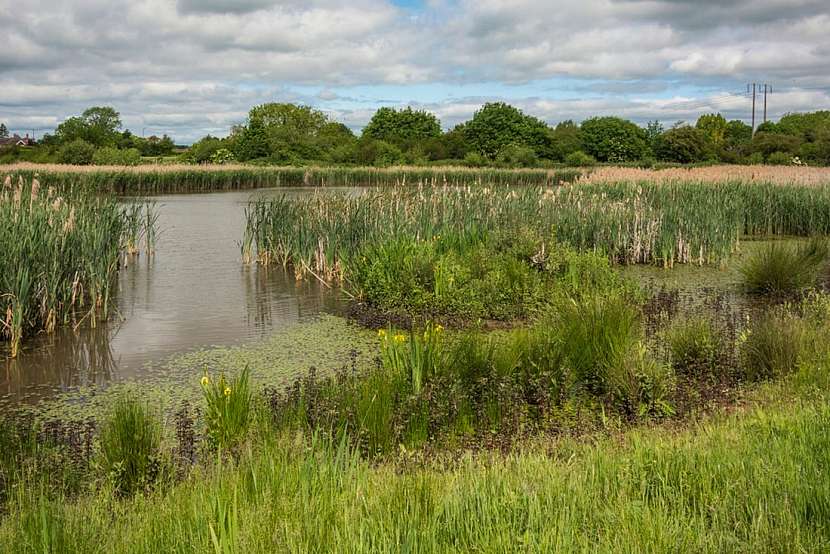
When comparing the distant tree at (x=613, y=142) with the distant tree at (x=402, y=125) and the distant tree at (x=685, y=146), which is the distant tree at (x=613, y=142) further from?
the distant tree at (x=402, y=125)

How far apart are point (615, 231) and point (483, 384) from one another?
944cm

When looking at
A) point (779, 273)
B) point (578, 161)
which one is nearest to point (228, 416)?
point (779, 273)

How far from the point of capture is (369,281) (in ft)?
35.8

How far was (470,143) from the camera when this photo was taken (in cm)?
7781

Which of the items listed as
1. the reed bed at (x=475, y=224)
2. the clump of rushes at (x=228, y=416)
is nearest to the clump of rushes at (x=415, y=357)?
the clump of rushes at (x=228, y=416)

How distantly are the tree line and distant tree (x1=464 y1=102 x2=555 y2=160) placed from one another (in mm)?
103

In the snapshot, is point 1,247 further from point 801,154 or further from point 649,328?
point 801,154

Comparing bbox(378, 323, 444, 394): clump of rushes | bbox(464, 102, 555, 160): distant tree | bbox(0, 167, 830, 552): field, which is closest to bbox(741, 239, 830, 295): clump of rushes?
bbox(0, 167, 830, 552): field

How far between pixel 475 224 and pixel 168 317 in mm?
5272

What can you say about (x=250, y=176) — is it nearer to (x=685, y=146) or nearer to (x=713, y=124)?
(x=685, y=146)

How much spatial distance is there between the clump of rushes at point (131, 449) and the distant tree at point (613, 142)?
73.7 metres

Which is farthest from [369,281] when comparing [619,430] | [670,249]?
[670,249]

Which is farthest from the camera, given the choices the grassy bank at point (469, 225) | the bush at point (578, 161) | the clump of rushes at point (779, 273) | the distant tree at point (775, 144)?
the bush at point (578, 161)

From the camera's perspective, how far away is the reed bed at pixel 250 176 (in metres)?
40.4
